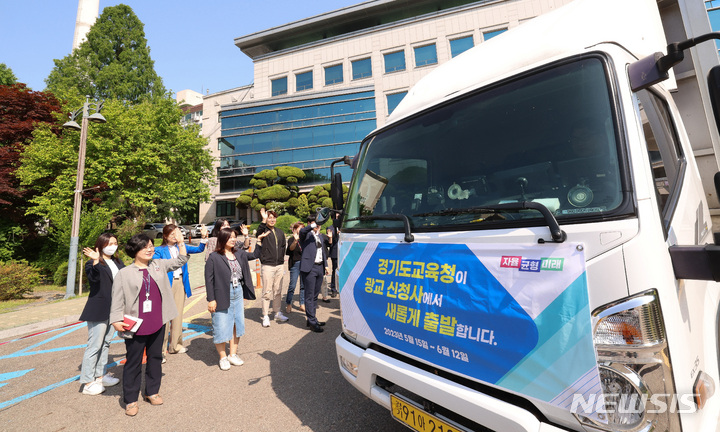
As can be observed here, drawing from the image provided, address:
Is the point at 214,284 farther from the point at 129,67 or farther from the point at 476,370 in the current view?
the point at 129,67

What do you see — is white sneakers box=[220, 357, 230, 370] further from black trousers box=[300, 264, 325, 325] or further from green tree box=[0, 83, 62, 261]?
green tree box=[0, 83, 62, 261]

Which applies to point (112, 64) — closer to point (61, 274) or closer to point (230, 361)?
point (61, 274)

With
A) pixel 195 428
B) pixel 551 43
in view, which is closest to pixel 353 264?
pixel 551 43

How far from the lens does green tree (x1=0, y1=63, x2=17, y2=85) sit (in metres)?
21.9

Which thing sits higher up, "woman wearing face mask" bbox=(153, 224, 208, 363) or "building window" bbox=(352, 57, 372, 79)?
"building window" bbox=(352, 57, 372, 79)

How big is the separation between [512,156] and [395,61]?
106 feet

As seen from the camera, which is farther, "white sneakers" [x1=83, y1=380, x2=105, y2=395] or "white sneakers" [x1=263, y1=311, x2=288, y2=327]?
"white sneakers" [x1=263, y1=311, x2=288, y2=327]

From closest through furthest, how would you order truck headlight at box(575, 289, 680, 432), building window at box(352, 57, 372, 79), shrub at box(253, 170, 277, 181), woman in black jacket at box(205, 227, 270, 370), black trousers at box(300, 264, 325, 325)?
truck headlight at box(575, 289, 680, 432) → woman in black jacket at box(205, 227, 270, 370) → black trousers at box(300, 264, 325, 325) → shrub at box(253, 170, 277, 181) → building window at box(352, 57, 372, 79)

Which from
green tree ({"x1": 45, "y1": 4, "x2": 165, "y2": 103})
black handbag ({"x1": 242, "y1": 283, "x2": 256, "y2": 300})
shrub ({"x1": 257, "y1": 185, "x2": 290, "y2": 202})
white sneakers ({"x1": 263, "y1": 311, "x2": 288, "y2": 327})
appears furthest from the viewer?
shrub ({"x1": 257, "y1": 185, "x2": 290, "y2": 202})

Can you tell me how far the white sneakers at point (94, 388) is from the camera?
12.2 ft

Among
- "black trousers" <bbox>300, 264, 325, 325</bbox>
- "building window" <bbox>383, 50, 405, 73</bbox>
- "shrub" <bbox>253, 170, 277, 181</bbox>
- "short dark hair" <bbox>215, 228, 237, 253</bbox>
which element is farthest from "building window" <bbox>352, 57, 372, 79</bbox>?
"short dark hair" <bbox>215, 228, 237, 253</bbox>

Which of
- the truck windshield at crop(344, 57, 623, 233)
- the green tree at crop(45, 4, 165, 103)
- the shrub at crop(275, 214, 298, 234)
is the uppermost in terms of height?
the green tree at crop(45, 4, 165, 103)

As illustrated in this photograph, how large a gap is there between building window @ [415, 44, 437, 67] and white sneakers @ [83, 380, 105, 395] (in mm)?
32047

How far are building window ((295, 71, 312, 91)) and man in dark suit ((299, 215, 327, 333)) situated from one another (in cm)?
3093
